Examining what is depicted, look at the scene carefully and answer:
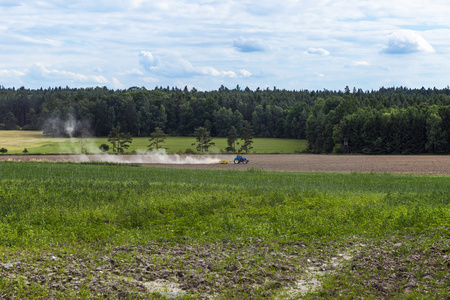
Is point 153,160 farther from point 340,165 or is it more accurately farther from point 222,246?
point 222,246

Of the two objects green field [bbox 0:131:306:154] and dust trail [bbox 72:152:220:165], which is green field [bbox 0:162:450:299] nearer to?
dust trail [bbox 72:152:220:165]

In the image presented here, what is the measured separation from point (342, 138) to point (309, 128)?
18.5 m

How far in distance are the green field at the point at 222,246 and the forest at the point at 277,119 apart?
83.1 meters

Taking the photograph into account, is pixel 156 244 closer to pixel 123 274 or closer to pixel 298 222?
pixel 123 274

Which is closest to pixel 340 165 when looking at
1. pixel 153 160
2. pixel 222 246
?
pixel 153 160

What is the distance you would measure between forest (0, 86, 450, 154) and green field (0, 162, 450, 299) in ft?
273

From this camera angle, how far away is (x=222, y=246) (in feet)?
44.5

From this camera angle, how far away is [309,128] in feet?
413

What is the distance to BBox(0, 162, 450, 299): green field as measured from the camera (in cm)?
1021

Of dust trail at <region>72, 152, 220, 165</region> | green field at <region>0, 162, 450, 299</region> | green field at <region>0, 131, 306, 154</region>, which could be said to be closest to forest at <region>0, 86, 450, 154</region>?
green field at <region>0, 131, 306, 154</region>

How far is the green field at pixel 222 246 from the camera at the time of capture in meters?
10.2

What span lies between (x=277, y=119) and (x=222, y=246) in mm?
147829

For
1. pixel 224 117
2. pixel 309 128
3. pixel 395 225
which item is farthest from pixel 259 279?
pixel 224 117

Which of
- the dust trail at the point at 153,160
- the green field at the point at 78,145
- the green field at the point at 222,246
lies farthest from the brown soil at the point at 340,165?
the green field at the point at 222,246
